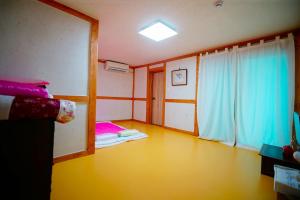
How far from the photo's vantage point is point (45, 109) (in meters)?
0.87

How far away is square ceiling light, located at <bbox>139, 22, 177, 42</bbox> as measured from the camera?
94.3 inches

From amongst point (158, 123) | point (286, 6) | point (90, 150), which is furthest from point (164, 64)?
point (90, 150)

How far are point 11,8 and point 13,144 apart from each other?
1.75 metres

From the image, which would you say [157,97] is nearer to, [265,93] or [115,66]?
[115,66]

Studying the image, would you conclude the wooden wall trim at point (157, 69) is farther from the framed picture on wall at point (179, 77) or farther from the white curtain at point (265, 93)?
the white curtain at point (265, 93)

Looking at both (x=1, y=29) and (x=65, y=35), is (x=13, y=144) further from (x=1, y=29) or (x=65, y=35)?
(x=65, y=35)

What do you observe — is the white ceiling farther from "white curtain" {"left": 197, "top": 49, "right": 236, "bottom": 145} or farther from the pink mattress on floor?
the pink mattress on floor

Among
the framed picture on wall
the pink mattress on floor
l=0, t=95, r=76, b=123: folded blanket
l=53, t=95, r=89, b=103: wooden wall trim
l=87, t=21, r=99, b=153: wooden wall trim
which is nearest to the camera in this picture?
l=0, t=95, r=76, b=123: folded blanket

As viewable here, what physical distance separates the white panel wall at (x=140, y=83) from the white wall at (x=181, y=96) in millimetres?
1174

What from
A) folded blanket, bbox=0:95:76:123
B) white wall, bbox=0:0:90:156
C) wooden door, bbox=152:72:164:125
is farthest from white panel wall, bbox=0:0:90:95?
wooden door, bbox=152:72:164:125

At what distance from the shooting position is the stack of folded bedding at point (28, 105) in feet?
2.46

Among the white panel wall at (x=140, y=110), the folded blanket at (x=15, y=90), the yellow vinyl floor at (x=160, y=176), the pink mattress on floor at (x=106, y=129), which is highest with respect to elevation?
the folded blanket at (x=15, y=90)

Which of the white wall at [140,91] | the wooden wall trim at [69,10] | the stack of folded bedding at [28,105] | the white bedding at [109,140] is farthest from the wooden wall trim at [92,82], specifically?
the white wall at [140,91]

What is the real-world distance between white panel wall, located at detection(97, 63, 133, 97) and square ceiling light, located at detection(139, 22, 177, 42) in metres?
2.88
